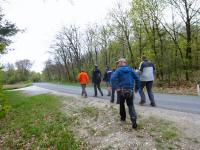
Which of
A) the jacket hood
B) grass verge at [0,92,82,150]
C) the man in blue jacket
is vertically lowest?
grass verge at [0,92,82,150]

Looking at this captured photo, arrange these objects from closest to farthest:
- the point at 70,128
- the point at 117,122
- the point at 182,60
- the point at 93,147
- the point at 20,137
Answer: the point at 93,147
the point at 117,122
the point at 70,128
the point at 20,137
the point at 182,60

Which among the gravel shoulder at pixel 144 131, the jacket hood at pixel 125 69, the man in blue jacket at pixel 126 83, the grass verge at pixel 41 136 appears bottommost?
the grass verge at pixel 41 136

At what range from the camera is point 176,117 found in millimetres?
9555

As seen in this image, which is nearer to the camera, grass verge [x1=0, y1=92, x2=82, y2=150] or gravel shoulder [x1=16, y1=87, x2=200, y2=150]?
gravel shoulder [x1=16, y1=87, x2=200, y2=150]

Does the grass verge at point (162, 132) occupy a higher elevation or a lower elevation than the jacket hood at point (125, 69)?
lower

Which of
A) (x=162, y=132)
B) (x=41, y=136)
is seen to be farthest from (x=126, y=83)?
(x=41, y=136)

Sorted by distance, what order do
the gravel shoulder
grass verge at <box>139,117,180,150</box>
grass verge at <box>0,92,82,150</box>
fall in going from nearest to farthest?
grass verge at <box>139,117,180,150</box>, the gravel shoulder, grass verge at <box>0,92,82,150</box>

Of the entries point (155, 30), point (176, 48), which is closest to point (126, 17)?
point (155, 30)

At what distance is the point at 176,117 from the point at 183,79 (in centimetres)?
2013

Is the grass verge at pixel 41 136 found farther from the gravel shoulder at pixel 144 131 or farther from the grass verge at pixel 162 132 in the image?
the grass verge at pixel 162 132

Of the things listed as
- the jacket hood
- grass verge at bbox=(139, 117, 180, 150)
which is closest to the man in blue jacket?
the jacket hood

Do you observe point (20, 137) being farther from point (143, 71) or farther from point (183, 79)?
point (183, 79)

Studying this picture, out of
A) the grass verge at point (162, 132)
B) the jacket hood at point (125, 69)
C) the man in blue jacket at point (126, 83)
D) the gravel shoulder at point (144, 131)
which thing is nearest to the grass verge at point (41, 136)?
the gravel shoulder at point (144, 131)

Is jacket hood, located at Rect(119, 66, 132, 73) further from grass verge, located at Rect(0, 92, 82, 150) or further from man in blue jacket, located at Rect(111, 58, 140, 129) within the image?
grass verge, located at Rect(0, 92, 82, 150)
